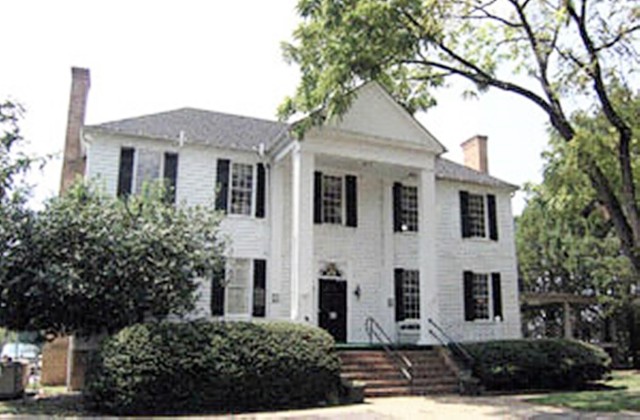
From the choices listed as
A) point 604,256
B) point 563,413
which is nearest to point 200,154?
point 563,413

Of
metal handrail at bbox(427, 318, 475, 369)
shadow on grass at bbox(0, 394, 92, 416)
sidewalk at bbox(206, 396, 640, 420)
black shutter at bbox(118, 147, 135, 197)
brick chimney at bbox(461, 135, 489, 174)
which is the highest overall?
brick chimney at bbox(461, 135, 489, 174)

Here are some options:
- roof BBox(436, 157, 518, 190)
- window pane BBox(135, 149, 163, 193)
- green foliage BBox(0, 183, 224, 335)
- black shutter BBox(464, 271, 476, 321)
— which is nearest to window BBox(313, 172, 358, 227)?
roof BBox(436, 157, 518, 190)

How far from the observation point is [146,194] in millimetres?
16234

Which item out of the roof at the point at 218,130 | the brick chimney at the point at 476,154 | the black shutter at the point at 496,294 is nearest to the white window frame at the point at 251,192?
the roof at the point at 218,130

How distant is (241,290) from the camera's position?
57.2 ft

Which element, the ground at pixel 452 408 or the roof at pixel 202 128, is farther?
the roof at pixel 202 128

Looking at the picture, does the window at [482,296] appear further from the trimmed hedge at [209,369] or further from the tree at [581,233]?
the trimmed hedge at [209,369]

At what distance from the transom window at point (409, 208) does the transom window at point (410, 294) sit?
5.15 ft

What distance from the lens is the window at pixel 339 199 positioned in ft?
62.2

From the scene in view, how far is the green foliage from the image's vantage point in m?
12.9

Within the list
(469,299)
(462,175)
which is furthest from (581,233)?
(469,299)

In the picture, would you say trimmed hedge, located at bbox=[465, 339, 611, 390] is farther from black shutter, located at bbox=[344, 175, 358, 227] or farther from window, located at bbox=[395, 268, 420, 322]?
black shutter, located at bbox=[344, 175, 358, 227]

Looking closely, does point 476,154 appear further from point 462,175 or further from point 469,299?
point 469,299

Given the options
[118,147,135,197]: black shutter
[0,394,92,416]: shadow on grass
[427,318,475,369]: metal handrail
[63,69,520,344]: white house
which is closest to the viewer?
[0,394,92,416]: shadow on grass
